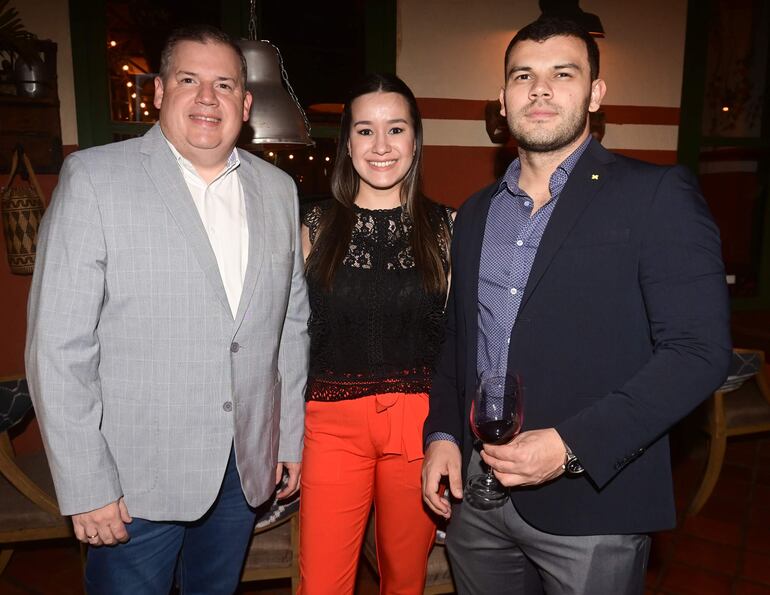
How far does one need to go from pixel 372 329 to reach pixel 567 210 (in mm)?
862

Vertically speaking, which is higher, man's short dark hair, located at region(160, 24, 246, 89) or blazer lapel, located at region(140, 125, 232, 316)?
man's short dark hair, located at region(160, 24, 246, 89)

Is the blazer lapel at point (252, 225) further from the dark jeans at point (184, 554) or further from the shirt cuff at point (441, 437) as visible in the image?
the shirt cuff at point (441, 437)

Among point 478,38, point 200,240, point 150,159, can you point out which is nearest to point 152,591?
point 200,240

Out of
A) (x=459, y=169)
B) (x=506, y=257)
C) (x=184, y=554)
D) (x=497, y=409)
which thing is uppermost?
(x=459, y=169)

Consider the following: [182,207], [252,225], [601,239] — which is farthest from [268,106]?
[601,239]

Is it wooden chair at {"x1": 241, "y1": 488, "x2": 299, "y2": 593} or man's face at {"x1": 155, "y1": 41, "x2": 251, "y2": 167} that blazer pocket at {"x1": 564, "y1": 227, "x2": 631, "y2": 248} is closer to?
man's face at {"x1": 155, "y1": 41, "x2": 251, "y2": 167}

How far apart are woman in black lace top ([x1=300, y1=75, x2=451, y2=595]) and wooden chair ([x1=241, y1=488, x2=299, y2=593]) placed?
0.53ft

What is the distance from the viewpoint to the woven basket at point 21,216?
3.37 metres

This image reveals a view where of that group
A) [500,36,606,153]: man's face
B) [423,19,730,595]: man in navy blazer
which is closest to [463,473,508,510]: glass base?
[423,19,730,595]: man in navy blazer

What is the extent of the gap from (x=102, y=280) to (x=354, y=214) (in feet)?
3.27

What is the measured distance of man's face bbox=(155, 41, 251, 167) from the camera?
175 cm

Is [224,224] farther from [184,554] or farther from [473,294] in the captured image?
[184,554]

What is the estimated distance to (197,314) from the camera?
5.54 ft

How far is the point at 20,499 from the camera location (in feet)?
8.43
